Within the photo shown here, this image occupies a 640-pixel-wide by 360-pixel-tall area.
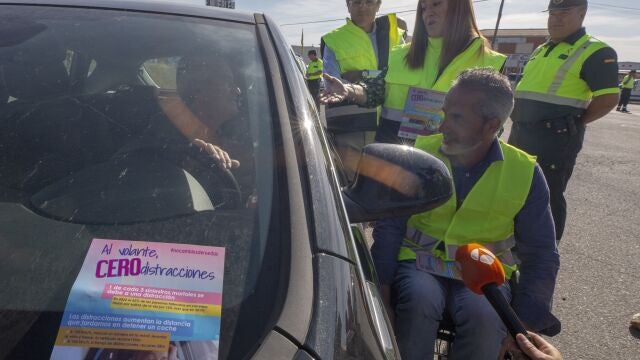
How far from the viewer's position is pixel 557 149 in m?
3.28

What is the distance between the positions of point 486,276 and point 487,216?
0.62 metres

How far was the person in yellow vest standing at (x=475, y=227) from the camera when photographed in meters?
1.86

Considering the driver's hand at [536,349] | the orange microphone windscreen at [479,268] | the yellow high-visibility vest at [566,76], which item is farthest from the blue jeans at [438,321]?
the yellow high-visibility vest at [566,76]

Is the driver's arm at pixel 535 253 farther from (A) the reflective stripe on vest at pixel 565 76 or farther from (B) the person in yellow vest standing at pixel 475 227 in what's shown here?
(A) the reflective stripe on vest at pixel 565 76

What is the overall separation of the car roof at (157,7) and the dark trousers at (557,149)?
2.33 m

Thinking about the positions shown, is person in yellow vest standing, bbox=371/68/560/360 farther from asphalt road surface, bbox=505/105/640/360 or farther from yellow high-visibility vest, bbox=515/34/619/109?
yellow high-visibility vest, bbox=515/34/619/109

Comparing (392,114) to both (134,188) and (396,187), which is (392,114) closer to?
(396,187)

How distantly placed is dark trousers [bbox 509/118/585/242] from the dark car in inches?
90.8

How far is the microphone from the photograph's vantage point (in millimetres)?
1396

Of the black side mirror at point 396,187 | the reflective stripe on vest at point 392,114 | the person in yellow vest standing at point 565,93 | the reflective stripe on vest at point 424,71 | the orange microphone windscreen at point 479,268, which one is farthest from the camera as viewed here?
the person in yellow vest standing at point 565,93

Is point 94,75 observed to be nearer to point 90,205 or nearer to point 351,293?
point 90,205

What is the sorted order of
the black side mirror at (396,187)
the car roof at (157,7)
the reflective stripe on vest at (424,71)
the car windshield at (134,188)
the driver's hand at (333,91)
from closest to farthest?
the car windshield at (134,188) < the black side mirror at (396,187) < the car roof at (157,7) < the reflective stripe on vest at (424,71) < the driver's hand at (333,91)

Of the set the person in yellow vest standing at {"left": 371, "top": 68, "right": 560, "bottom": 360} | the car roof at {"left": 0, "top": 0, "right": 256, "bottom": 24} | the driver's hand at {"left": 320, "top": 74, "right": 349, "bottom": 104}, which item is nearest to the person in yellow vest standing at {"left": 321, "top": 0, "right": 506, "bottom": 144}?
the driver's hand at {"left": 320, "top": 74, "right": 349, "bottom": 104}

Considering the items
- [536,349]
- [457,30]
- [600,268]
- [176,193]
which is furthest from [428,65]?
[600,268]
